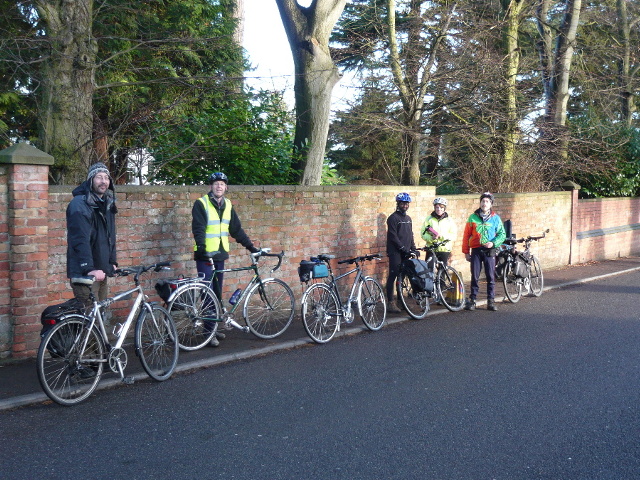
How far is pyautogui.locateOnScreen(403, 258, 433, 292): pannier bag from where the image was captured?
33.1 feet

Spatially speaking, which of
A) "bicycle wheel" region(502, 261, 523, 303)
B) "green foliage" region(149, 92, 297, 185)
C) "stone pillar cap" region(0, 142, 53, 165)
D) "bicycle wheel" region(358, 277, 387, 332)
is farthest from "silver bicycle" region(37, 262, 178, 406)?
"bicycle wheel" region(502, 261, 523, 303)

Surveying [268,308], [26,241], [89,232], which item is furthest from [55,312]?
[268,308]

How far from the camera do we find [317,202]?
1100cm

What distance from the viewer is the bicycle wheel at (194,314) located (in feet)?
24.5

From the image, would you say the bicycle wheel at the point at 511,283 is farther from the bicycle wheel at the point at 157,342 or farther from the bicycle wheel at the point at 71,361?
the bicycle wheel at the point at 71,361

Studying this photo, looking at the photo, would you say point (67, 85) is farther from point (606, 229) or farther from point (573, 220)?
point (606, 229)

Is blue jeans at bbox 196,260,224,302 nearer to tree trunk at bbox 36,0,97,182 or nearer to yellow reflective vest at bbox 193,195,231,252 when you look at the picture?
yellow reflective vest at bbox 193,195,231,252

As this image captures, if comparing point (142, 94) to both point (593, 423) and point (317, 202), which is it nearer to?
point (317, 202)

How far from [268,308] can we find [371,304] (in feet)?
5.17

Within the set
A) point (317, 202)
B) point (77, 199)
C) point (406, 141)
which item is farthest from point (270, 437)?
point (406, 141)

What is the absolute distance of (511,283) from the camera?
12000 millimetres

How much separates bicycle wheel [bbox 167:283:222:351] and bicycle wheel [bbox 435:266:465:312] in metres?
4.31

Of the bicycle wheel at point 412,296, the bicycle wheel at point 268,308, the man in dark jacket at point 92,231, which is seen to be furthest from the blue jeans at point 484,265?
the man in dark jacket at point 92,231

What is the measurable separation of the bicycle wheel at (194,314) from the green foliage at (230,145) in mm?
3412
